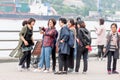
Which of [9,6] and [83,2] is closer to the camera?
[9,6]

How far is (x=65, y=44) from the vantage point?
10.0 meters

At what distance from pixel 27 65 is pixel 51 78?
1859 millimetres

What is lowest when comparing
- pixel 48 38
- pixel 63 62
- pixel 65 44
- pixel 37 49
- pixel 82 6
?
pixel 63 62

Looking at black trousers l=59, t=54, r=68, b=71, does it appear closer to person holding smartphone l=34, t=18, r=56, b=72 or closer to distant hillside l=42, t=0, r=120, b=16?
person holding smartphone l=34, t=18, r=56, b=72

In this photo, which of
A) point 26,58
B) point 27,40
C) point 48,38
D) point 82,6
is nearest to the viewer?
point 48,38

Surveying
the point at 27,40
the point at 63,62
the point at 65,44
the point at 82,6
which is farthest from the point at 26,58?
the point at 82,6

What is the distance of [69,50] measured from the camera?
397 inches

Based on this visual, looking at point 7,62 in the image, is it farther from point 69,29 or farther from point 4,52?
point 69,29

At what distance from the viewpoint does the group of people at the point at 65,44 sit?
10.0 metres

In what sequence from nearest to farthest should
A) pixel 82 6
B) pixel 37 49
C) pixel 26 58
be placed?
pixel 26 58, pixel 37 49, pixel 82 6

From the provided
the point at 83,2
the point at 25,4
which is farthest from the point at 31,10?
the point at 83,2

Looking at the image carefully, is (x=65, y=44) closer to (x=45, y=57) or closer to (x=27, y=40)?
(x=45, y=57)

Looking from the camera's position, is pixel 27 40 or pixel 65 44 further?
pixel 27 40

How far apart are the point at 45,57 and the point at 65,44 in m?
0.73
